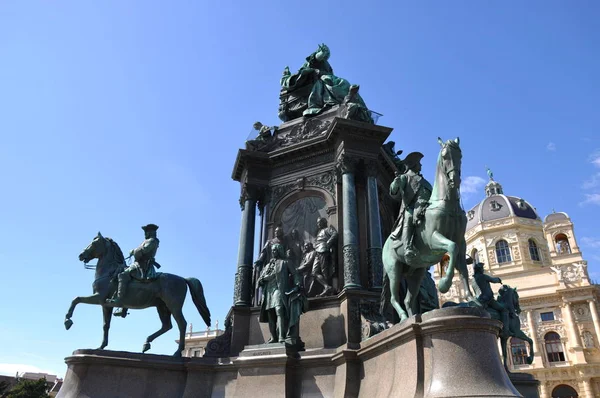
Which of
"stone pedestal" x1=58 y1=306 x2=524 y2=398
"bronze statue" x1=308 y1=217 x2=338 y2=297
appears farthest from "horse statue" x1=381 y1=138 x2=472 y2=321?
"bronze statue" x1=308 y1=217 x2=338 y2=297

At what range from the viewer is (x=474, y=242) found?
7062 cm

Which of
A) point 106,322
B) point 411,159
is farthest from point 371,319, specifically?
point 106,322

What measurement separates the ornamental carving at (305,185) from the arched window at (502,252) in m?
60.4

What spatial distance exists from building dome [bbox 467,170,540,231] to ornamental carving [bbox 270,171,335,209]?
63.9 metres

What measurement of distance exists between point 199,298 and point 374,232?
5.09 meters

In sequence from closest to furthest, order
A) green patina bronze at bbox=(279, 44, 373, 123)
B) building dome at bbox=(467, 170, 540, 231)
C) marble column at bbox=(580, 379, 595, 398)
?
green patina bronze at bbox=(279, 44, 373, 123) → marble column at bbox=(580, 379, 595, 398) → building dome at bbox=(467, 170, 540, 231)

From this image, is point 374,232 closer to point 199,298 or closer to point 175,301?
point 199,298

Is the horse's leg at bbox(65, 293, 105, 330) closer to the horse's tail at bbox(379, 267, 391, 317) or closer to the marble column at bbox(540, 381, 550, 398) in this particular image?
the horse's tail at bbox(379, 267, 391, 317)

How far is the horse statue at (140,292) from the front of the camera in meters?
12.0

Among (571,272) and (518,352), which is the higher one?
(571,272)

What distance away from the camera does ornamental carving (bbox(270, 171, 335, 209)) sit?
13.5 m

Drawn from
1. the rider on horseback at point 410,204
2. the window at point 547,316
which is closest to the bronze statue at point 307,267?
the rider on horseback at point 410,204

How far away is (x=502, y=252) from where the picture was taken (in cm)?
6775

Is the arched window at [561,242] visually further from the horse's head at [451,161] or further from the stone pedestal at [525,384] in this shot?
→ the horse's head at [451,161]
